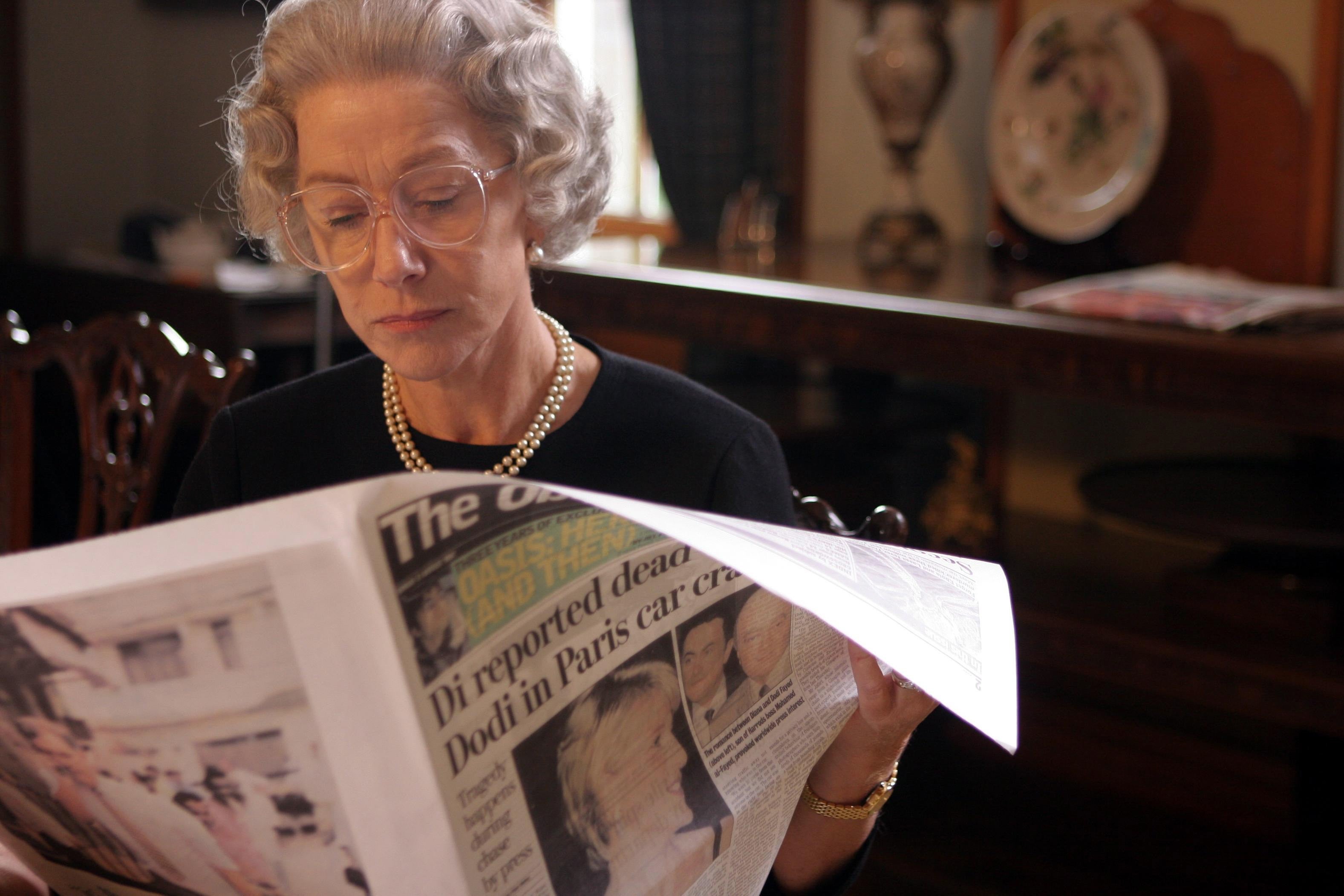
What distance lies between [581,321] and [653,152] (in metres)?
1.08

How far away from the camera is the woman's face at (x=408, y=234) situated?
89 centimetres

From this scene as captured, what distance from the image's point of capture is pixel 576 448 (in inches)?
41.4

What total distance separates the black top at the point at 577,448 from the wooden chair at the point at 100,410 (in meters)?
0.23

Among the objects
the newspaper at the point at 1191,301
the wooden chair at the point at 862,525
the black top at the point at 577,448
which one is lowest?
the newspaper at the point at 1191,301

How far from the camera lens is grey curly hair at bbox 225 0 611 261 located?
0.90 m

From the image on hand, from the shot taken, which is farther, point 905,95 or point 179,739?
point 905,95

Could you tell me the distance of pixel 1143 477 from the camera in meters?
2.21

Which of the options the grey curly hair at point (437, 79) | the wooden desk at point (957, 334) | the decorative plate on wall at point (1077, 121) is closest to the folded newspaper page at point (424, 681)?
the grey curly hair at point (437, 79)

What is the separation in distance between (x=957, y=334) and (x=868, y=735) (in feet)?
4.02

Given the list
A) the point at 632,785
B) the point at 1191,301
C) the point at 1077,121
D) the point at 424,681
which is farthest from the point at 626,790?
the point at 1077,121

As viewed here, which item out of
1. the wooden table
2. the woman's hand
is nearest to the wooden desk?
the wooden table

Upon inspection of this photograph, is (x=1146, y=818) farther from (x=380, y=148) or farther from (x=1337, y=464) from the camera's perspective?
(x=380, y=148)

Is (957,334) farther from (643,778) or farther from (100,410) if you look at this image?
(643,778)

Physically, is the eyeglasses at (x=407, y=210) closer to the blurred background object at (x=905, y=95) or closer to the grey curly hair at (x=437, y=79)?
the grey curly hair at (x=437, y=79)
